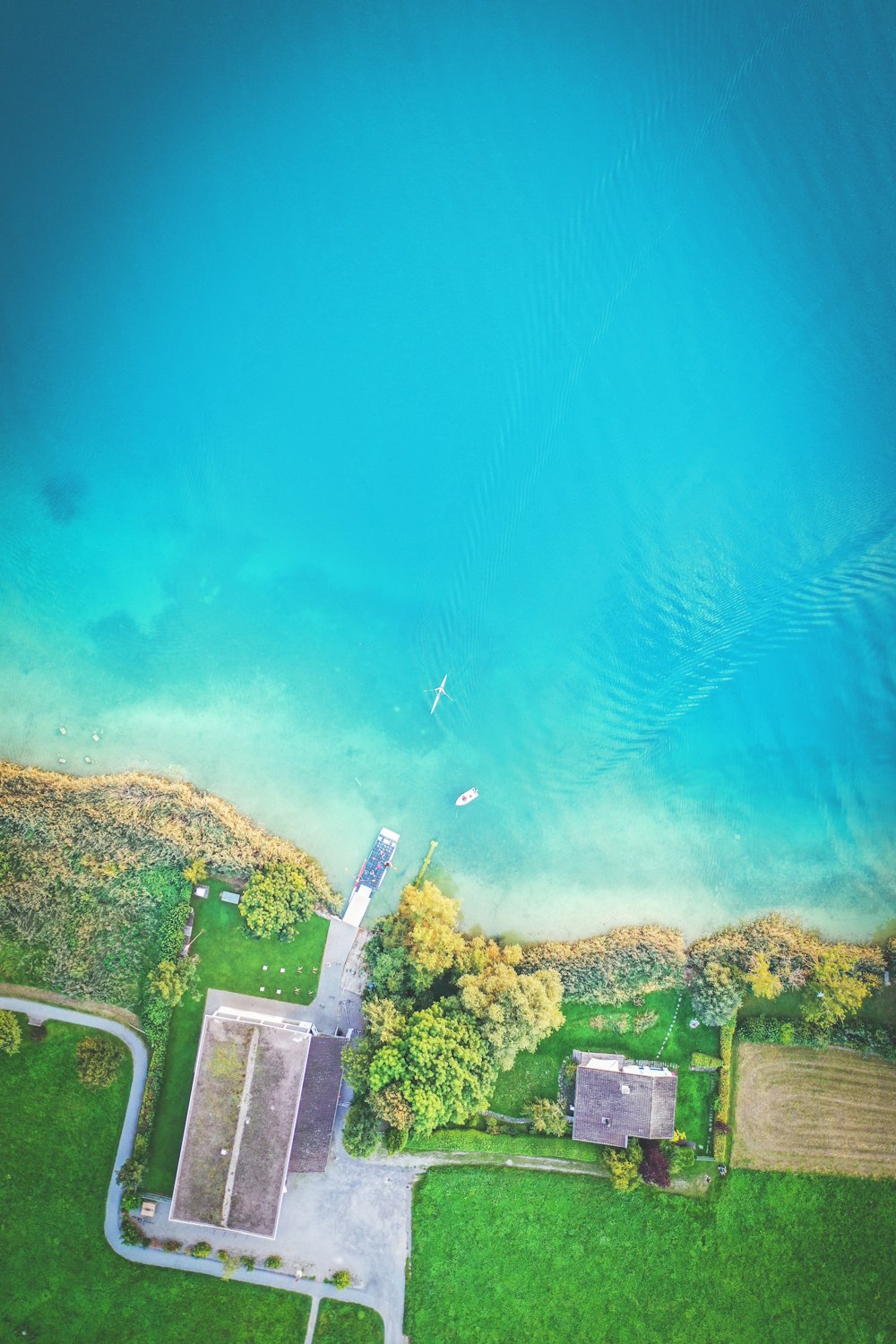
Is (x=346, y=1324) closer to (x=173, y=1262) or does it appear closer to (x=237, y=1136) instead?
(x=173, y=1262)

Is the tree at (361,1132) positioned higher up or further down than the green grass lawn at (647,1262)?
higher up

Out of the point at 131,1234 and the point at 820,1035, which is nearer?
the point at 131,1234

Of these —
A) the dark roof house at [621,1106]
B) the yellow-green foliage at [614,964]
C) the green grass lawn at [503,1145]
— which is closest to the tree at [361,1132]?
the green grass lawn at [503,1145]

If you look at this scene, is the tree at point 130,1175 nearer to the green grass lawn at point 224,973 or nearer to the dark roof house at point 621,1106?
the green grass lawn at point 224,973

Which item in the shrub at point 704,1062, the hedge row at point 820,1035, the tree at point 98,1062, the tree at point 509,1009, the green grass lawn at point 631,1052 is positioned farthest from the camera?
the hedge row at point 820,1035

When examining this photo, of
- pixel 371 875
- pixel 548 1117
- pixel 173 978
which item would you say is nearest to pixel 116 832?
pixel 173 978

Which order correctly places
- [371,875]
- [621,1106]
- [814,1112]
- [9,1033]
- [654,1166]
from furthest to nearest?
1. [371,875]
2. [814,1112]
3. [9,1033]
4. [654,1166]
5. [621,1106]

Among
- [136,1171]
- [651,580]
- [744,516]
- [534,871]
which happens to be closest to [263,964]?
[136,1171]

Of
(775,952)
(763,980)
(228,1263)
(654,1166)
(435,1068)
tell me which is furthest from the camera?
(775,952)
